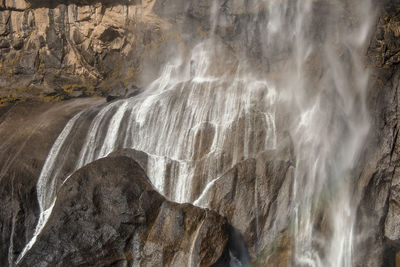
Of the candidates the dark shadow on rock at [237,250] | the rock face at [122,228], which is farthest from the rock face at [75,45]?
the dark shadow on rock at [237,250]

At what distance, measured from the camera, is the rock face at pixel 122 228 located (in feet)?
47.0

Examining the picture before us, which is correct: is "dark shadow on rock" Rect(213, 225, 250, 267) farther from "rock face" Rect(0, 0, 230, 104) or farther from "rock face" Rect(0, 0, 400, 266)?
"rock face" Rect(0, 0, 230, 104)

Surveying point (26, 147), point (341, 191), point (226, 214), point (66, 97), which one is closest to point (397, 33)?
point (341, 191)

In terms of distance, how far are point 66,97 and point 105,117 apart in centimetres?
786

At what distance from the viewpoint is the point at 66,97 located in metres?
29.2

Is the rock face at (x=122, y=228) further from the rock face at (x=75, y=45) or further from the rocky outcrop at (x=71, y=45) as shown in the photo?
the rocky outcrop at (x=71, y=45)

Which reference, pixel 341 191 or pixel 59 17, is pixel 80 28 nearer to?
pixel 59 17

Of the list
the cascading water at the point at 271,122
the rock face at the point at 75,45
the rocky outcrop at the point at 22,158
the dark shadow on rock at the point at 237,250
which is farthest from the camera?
the rock face at the point at 75,45

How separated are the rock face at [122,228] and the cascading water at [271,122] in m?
2.41

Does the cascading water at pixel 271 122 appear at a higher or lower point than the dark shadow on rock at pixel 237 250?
higher

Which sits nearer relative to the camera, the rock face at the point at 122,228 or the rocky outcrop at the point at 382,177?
the rock face at the point at 122,228

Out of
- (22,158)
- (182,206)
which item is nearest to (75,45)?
(22,158)

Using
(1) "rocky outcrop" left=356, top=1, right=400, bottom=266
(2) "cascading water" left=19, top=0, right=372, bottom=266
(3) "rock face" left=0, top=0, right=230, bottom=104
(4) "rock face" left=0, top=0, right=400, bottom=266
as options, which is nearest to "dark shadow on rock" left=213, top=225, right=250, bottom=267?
(4) "rock face" left=0, top=0, right=400, bottom=266

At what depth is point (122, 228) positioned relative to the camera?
1516cm
